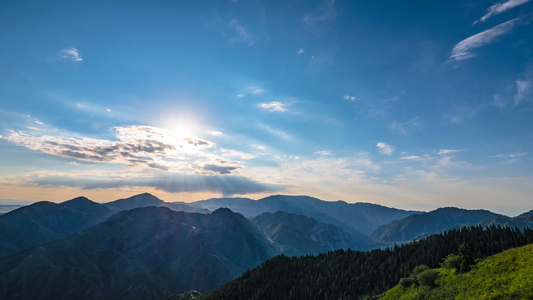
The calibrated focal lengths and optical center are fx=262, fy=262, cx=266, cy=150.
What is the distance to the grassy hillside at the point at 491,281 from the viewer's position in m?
60.8

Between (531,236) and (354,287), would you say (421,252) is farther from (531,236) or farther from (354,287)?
(531,236)

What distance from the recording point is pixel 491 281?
69812 mm

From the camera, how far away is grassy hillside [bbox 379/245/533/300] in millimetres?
60750

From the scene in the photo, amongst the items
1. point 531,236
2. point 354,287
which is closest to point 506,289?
point 531,236

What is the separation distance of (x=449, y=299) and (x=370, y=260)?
13194 centimetres

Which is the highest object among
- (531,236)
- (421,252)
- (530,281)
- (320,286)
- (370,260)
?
(531,236)

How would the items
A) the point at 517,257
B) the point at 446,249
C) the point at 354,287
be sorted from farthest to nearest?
the point at 354,287 → the point at 446,249 → the point at 517,257

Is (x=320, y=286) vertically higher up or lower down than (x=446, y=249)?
lower down

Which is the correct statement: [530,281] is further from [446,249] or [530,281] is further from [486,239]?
[446,249]

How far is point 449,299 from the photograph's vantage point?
75.2 m

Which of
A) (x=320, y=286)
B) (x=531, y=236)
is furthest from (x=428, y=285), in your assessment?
(x=320, y=286)

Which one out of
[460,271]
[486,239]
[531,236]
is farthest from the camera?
[486,239]

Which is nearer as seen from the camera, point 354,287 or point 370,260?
point 354,287

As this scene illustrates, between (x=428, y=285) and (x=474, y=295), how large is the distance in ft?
89.1
